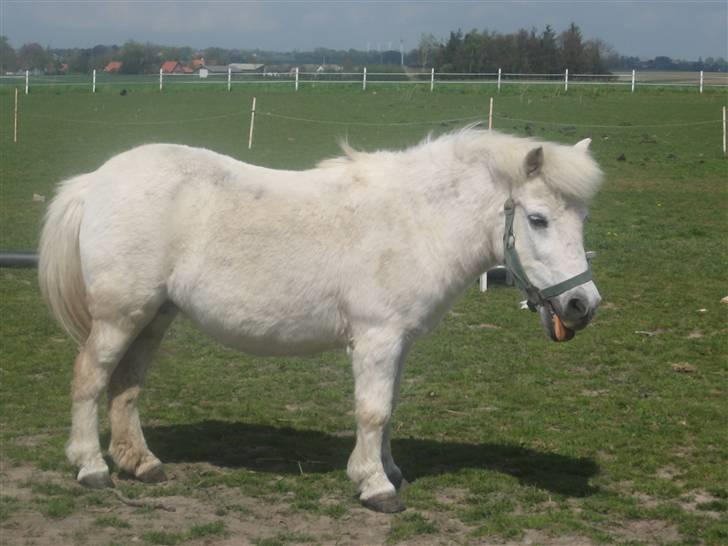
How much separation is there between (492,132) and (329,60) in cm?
5233

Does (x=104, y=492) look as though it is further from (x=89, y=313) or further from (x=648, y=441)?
(x=648, y=441)

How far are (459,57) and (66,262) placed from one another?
5542 cm

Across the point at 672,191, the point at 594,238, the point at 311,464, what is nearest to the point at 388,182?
the point at 311,464

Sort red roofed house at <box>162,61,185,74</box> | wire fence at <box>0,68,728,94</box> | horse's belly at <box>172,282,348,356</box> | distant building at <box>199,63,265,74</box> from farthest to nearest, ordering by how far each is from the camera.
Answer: distant building at <box>199,63,265,74</box>
red roofed house at <box>162,61,185,74</box>
wire fence at <box>0,68,728,94</box>
horse's belly at <box>172,282,348,356</box>

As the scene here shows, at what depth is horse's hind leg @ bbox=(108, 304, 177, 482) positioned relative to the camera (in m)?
6.13

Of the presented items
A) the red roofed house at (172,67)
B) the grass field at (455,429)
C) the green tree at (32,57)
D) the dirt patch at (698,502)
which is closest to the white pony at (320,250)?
the grass field at (455,429)

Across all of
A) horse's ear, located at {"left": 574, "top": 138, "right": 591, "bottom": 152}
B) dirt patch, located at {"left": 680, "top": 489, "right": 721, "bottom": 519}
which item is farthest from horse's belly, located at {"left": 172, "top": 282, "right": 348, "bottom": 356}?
dirt patch, located at {"left": 680, "top": 489, "right": 721, "bottom": 519}

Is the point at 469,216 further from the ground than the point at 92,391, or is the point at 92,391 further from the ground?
the point at 469,216

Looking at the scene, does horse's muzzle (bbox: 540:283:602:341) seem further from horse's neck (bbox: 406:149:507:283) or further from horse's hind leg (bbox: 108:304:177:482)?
horse's hind leg (bbox: 108:304:177:482)

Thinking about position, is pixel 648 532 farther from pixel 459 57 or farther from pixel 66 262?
pixel 459 57

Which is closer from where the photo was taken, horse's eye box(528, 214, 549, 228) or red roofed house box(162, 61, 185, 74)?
horse's eye box(528, 214, 549, 228)

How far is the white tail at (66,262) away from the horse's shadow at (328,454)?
3.46ft

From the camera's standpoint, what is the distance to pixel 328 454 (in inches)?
264

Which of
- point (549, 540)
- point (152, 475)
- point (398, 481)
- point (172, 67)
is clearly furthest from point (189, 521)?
point (172, 67)
